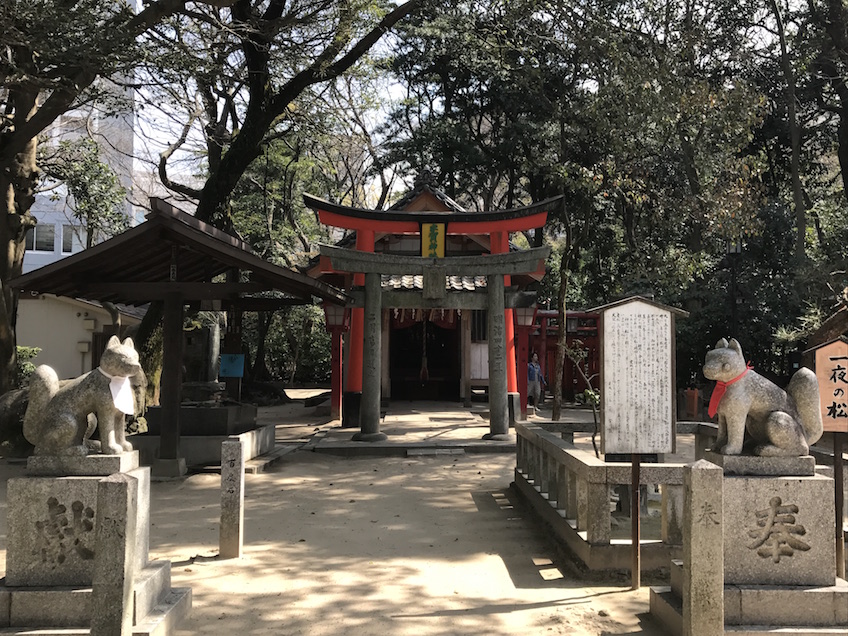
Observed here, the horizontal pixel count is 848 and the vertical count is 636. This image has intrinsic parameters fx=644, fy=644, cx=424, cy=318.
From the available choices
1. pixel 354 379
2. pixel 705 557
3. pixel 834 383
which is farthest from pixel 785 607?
pixel 354 379

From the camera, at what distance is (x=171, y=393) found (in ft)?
31.3

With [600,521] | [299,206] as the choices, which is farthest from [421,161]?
[600,521]

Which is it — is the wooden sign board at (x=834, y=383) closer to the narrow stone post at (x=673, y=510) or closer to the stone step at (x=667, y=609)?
the narrow stone post at (x=673, y=510)

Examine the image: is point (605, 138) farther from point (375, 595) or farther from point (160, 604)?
point (160, 604)

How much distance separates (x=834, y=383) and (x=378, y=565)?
4.03m

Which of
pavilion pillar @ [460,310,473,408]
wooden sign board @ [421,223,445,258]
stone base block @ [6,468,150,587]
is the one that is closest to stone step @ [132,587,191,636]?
stone base block @ [6,468,150,587]

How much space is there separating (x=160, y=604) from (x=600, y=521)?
3.31 m

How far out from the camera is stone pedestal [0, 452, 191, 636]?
380 centimetres

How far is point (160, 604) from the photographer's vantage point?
4.14 meters

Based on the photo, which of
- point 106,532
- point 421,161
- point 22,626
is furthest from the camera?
point 421,161

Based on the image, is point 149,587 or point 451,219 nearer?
point 149,587

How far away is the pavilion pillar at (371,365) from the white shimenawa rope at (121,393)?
7.41 metres

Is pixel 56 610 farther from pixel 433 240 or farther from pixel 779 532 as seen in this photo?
pixel 433 240

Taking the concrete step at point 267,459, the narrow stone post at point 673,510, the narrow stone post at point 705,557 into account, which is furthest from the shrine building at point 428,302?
the narrow stone post at point 705,557
